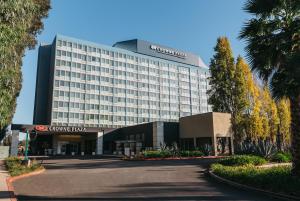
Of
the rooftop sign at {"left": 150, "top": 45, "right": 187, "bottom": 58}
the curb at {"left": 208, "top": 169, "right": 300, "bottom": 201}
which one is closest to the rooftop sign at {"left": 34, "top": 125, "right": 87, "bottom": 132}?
the curb at {"left": 208, "top": 169, "right": 300, "bottom": 201}

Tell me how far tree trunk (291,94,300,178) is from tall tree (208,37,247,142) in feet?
83.6

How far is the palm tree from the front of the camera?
13414 mm

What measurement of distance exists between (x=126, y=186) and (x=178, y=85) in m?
87.5

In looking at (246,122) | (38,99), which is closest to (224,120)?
(246,122)

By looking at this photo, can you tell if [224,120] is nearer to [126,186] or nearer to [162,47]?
[126,186]

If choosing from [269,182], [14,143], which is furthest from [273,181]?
[14,143]

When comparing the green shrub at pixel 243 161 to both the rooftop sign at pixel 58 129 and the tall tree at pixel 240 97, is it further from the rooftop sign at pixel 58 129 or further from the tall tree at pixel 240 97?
the rooftop sign at pixel 58 129

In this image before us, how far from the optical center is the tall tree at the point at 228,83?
39.3m

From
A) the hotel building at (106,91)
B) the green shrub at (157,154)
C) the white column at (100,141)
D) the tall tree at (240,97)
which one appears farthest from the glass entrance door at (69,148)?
the tall tree at (240,97)

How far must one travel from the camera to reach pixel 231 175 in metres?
14.8

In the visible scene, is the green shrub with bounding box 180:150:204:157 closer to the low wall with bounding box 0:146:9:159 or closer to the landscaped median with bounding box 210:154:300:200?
the landscaped median with bounding box 210:154:300:200

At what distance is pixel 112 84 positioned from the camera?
8569 centimetres

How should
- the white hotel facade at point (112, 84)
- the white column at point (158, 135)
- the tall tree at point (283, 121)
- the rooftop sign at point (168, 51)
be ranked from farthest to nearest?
1. the rooftop sign at point (168, 51)
2. the white hotel facade at point (112, 84)
3. the tall tree at point (283, 121)
4. the white column at point (158, 135)

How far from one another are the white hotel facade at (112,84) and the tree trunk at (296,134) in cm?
6740
